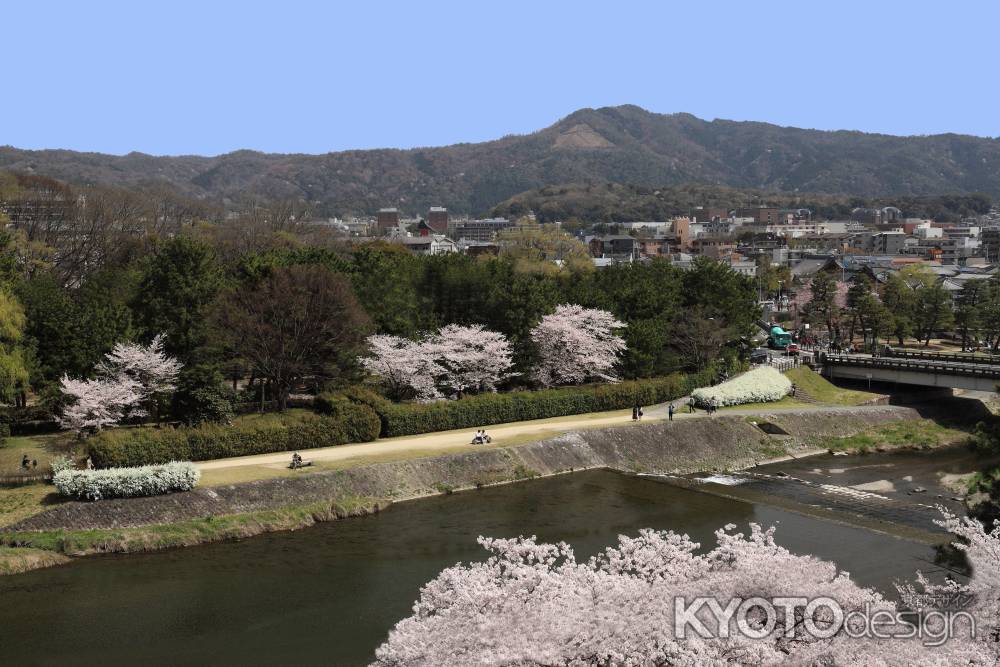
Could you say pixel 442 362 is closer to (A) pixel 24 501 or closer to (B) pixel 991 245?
(A) pixel 24 501

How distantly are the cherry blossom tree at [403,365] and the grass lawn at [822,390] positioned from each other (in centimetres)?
2317

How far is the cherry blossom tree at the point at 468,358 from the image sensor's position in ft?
156

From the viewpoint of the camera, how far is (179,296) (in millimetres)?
44562

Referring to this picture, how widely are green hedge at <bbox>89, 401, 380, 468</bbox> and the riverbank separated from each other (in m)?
2.88

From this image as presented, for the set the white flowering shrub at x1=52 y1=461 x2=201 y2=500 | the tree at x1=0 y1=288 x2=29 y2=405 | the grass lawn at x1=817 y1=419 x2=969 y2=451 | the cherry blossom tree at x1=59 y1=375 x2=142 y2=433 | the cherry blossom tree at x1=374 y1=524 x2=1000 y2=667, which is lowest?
the grass lawn at x1=817 y1=419 x2=969 y2=451

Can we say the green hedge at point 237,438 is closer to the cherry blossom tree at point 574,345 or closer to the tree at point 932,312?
the cherry blossom tree at point 574,345

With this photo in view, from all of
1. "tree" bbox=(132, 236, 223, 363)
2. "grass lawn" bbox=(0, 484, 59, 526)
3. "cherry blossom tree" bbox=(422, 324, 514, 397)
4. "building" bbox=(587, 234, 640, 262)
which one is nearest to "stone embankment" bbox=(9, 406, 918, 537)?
"grass lawn" bbox=(0, 484, 59, 526)

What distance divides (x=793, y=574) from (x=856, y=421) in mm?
36063

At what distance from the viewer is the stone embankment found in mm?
30594

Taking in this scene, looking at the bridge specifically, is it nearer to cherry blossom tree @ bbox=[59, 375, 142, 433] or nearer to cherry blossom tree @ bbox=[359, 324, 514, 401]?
cherry blossom tree @ bbox=[359, 324, 514, 401]

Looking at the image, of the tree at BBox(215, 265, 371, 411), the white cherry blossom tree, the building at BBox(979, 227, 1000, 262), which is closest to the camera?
the white cherry blossom tree

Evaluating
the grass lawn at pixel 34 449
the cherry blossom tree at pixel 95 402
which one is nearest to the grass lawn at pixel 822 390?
the cherry blossom tree at pixel 95 402

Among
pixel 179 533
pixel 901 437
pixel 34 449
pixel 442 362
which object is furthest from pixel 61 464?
pixel 901 437

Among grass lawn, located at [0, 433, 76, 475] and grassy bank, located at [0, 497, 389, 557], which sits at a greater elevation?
grass lawn, located at [0, 433, 76, 475]
